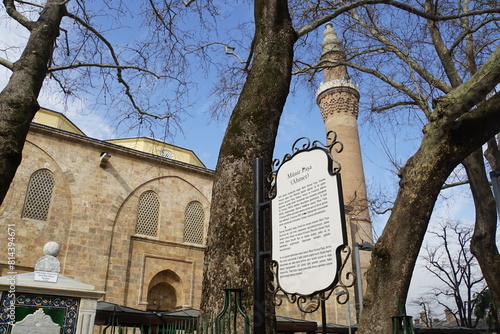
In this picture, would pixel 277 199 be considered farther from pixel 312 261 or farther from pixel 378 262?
pixel 378 262

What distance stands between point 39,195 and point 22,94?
10933 mm

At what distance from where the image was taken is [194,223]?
18.0 m

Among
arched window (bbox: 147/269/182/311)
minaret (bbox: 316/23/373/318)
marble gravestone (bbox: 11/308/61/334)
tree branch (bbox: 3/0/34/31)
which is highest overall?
minaret (bbox: 316/23/373/318)

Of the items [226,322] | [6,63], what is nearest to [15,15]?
[6,63]

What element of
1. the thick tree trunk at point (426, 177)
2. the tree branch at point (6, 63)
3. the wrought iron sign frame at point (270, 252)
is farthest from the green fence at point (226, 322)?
the tree branch at point (6, 63)

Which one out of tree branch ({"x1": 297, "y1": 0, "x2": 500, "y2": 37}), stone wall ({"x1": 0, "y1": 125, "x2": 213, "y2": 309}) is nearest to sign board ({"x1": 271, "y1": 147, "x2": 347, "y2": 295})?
tree branch ({"x1": 297, "y1": 0, "x2": 500, "y2": 37})

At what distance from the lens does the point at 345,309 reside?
20.8 meters

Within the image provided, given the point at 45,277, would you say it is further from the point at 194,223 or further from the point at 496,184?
the point at 194,223

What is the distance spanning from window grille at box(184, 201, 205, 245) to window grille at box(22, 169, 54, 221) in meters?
5.53

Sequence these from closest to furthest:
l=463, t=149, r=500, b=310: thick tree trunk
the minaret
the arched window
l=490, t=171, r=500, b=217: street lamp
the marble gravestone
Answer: l=490, t=171, r=500, b=217: street lamp < the marble gravestone < l=463, t=149, r=500, b=310: thick tree trunk < the arched window < the minaret

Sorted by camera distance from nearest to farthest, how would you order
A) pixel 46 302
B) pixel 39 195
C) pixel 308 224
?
pixel 308 224
pixel 46 302
pixel 39 195

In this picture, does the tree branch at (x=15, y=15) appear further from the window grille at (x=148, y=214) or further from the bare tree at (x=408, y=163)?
the window grille at (x=148, y=214)

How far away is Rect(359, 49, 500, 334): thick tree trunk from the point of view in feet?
14.3

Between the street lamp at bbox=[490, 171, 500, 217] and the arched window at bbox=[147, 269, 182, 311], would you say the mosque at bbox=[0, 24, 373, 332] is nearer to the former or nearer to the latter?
the arched window at bbox=[147, 269, 182, 311]
